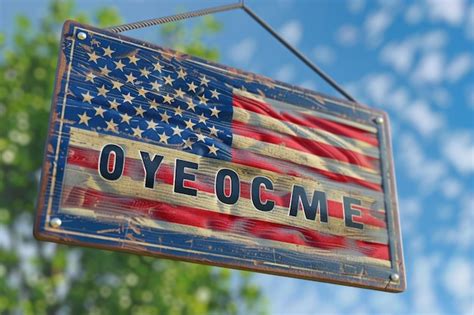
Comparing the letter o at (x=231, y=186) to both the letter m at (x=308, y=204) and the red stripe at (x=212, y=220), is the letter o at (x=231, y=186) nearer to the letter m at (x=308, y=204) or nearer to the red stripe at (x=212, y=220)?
the red stripe at (x=212, y=220)

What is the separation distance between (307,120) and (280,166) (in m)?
0.48

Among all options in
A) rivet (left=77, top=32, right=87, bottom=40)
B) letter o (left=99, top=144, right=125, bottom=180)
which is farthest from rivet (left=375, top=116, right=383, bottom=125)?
rivet (left=77, top=32, right=87, bottom=40)

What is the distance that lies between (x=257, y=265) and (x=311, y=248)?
0.39m

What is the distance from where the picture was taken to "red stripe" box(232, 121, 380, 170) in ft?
12.3

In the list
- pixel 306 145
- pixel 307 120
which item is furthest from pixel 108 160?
pixel 307 120

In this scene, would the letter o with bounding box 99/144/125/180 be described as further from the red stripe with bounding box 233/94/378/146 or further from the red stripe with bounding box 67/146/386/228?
the red stripe with bounding box 233/94/378/146

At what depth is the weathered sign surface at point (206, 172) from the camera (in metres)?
3.11

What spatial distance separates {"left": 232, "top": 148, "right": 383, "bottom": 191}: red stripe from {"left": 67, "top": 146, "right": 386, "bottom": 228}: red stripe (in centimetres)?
15

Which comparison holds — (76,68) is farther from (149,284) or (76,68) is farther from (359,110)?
Result: (149,284)

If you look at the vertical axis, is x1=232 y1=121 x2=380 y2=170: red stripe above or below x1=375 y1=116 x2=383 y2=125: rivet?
below

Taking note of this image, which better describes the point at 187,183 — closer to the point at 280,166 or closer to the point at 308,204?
the point at 280,166

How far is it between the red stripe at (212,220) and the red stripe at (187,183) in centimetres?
14

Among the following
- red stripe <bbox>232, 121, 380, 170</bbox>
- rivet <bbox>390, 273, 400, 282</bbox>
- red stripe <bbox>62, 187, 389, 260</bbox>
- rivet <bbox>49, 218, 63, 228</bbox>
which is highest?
red stripe <bbox>232, 121, 380, 170</bbox>

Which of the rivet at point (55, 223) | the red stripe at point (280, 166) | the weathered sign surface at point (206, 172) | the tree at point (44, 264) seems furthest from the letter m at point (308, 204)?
the tree at point (44, 264)
